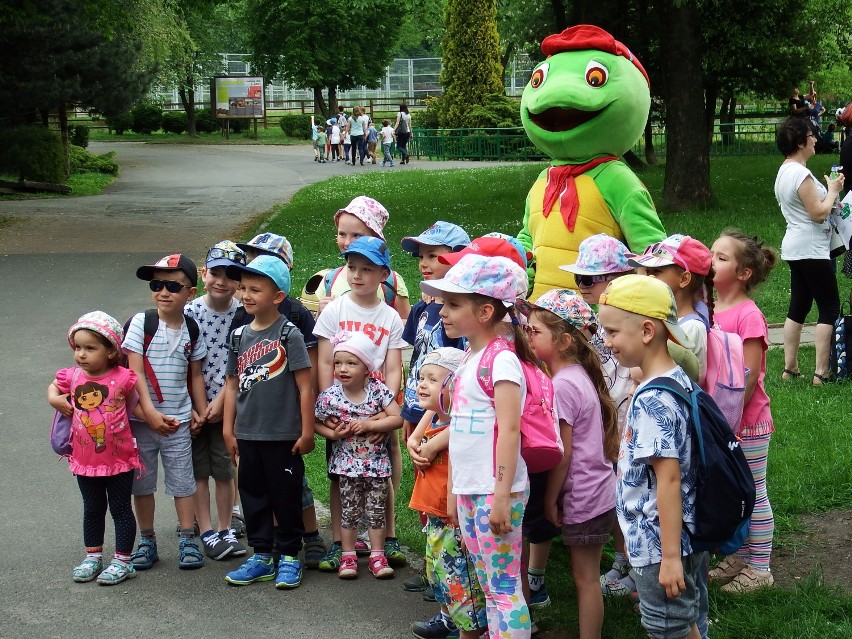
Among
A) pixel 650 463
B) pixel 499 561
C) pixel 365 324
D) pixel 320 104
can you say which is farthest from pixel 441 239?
pixel 320 104

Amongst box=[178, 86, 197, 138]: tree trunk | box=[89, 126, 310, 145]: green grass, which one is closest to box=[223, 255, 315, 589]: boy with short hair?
box=[89, 126, 310, 145]: green grass

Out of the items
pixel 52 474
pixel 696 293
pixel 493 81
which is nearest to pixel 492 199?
pixel 52 474

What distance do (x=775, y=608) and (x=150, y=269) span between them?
3.42 m

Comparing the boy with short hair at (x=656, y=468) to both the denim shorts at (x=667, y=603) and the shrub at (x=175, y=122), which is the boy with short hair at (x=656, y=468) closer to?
the denim shorts at (x=667, y=603)

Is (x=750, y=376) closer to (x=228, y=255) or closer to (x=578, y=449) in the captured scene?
(x=578, y=449)

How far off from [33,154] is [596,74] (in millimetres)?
21330

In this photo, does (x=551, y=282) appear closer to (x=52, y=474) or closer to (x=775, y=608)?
(x=775, y=608)

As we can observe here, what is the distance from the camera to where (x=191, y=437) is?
18.5 ft

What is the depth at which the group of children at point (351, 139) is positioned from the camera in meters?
35.1

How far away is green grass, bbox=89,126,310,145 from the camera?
46.9m

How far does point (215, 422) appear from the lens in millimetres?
5652

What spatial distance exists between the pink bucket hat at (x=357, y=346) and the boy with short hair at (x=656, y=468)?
1.66 meters

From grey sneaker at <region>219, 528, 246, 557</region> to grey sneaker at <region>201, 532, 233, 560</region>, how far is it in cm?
2

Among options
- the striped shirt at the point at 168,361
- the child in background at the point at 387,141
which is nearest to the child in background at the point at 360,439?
the striped shirt at the point at 168,361
